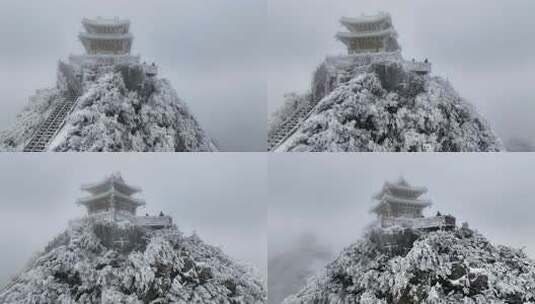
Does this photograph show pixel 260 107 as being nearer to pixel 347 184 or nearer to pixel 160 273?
pixel 347 184

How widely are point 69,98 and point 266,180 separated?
132cm

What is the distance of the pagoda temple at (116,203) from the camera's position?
4.38 metres

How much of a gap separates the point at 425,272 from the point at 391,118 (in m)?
0.95

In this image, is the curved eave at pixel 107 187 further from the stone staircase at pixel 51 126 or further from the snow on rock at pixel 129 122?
the stone staircase at pixel 51 126

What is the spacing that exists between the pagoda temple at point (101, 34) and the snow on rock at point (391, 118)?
3.90 ft

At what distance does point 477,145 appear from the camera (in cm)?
448

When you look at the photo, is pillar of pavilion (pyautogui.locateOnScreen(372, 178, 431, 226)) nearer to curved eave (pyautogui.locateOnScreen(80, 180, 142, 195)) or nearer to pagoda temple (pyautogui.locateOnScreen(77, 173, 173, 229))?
pagoda temple (pyautogui.locateOnScreen(77, 173, 173, 229))

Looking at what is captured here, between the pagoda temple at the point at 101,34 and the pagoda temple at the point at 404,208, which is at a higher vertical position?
the pagoda temple at the point at 101,34

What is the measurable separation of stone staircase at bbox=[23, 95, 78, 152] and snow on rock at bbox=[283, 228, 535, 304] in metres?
1.75

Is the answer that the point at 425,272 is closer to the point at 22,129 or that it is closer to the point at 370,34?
the point at 370,34

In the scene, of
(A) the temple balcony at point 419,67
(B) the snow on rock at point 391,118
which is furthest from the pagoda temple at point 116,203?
(A) the temple balcony at point 419,67

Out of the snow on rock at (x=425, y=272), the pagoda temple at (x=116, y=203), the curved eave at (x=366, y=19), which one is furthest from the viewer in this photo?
the curved eave at (x=366, y=19)

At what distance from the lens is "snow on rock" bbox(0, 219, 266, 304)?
4312 millimetres

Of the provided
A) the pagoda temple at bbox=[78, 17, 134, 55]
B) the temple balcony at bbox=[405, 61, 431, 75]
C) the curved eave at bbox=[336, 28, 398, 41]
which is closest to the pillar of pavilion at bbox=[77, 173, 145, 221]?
the pagoda temple at bbox=[78, 17, 134, 55]
